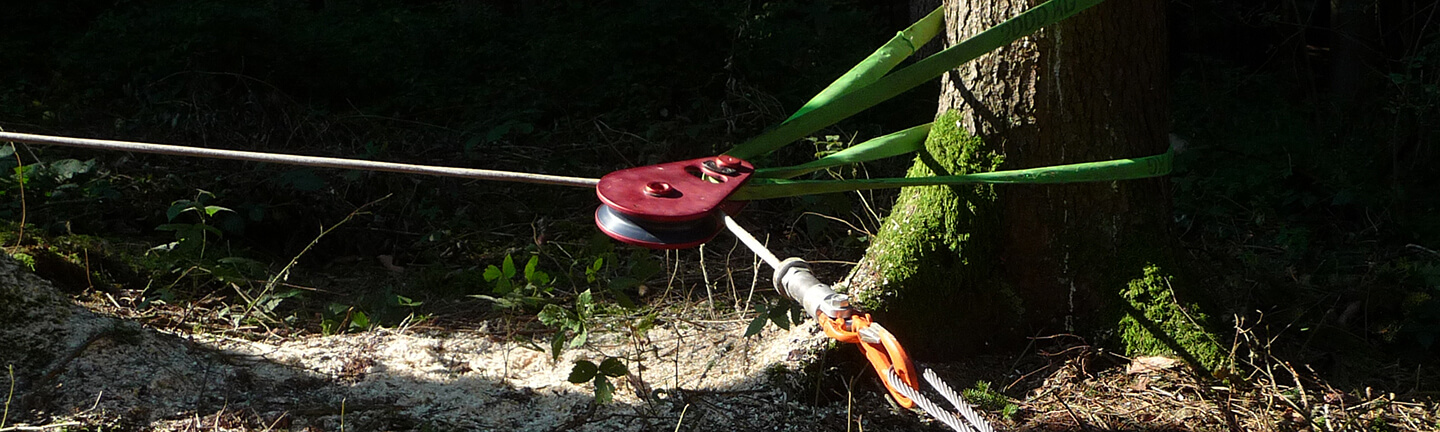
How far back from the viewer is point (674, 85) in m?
5.17

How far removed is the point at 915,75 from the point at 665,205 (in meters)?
0.76

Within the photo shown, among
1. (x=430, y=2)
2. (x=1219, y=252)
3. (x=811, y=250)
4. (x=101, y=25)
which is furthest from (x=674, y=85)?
(x=430, y=2)

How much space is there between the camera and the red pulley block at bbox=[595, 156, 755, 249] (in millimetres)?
1789

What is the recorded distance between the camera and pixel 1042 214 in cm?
267

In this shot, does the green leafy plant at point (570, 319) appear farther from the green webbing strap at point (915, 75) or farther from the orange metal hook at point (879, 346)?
the orange metal hook at point (879, 346)

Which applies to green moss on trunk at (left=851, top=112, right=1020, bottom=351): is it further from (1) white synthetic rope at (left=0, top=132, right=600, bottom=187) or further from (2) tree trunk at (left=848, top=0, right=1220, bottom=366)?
(1) white synthetic rope at (left=0, top=132, right=600, bottom=187)

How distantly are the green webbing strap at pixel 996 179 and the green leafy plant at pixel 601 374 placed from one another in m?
0.54

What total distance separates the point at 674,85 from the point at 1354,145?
3.28 meters

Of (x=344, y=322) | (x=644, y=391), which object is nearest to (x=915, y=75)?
(x=644, y=391)

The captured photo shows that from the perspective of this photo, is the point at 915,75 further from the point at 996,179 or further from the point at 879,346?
the point at 879,346

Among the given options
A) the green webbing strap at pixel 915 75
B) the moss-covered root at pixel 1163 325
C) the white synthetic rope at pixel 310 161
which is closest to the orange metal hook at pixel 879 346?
the white synthetic rope at pixel 310 161

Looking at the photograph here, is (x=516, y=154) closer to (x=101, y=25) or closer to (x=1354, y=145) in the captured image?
(x=101, y=25)

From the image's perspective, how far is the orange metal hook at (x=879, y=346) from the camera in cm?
140

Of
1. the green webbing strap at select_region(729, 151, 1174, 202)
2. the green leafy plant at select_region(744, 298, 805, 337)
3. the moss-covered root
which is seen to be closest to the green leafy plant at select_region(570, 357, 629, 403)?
the green leafy plant at select_region(744, 298, 805, 337)
